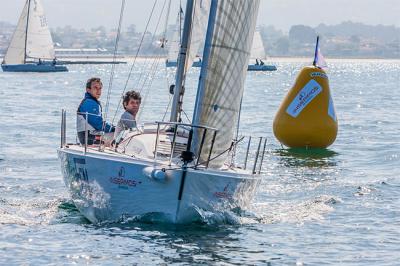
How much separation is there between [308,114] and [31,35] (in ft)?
196

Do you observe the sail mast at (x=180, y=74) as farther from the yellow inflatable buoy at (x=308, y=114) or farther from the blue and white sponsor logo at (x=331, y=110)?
the blue and white sponsor logo at (x=331, y=110)

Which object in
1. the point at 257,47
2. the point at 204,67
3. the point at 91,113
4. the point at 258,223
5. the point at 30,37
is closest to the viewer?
the point at 204,67

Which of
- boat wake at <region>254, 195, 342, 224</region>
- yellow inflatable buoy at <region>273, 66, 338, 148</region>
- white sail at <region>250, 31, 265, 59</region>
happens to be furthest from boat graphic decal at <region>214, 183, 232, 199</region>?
white sail at <region>250, 31, 265, 59</region>

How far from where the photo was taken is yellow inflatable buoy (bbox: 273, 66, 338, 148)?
23344mm

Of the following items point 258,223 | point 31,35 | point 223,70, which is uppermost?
point 223,70

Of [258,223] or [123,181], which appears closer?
[123,181]

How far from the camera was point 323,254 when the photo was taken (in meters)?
12.9

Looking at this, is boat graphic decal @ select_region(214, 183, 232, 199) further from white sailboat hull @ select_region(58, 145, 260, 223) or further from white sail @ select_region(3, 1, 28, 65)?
white sail @ select_region(3, 1, 28, 65)

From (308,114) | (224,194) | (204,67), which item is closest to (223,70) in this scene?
(204,67)

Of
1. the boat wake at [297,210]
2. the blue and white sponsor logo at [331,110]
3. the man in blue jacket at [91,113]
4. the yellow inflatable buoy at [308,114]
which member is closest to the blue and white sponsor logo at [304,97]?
the yellow inflatable buoy at [308,114]

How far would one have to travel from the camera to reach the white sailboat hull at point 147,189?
12.9m

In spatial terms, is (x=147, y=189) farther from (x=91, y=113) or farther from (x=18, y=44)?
(x=18, y=44)

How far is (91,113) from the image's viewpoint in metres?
14.9

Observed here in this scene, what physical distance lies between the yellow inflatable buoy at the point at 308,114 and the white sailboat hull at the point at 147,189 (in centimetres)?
963
